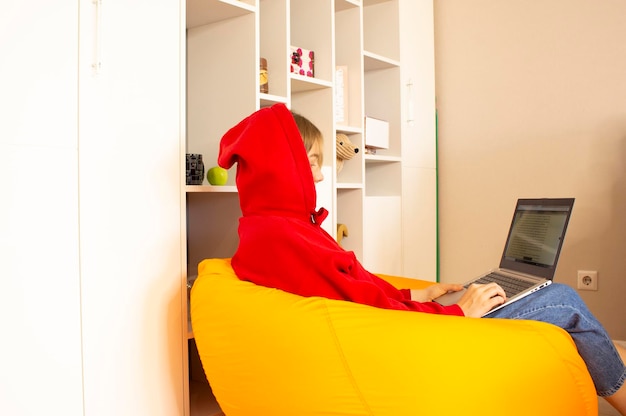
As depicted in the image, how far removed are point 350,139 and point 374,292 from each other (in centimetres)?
144

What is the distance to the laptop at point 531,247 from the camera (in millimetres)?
1788

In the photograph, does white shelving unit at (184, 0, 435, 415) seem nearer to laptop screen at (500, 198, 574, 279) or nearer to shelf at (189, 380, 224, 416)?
shelf at (189, 380, 224, 416)

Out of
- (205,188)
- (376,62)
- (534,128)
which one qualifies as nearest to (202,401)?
(205,188)

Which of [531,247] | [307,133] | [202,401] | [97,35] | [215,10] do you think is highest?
[215,10]

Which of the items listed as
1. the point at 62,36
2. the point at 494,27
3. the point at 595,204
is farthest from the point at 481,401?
the point at 494,27

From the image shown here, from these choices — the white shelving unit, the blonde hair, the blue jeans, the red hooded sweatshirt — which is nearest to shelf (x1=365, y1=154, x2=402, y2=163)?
the white shelving unit

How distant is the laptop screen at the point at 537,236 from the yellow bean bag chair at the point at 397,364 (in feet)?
1.84

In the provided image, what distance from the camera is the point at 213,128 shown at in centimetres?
227

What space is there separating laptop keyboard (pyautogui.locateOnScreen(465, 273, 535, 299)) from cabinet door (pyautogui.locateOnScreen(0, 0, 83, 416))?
1.23 m

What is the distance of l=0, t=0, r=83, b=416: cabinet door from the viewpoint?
1.47 metres

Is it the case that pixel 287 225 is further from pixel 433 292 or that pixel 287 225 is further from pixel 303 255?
pixel 433 292

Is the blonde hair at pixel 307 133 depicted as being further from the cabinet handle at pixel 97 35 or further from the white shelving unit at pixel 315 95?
the cabinet handle at pixel 97 35

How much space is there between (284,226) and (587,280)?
1.99 meters

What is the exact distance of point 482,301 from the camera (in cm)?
151
